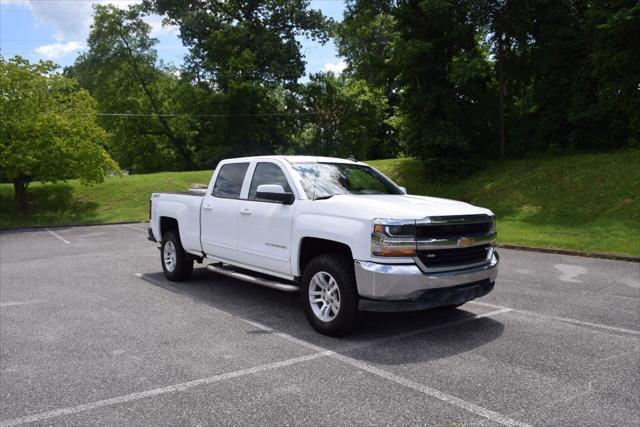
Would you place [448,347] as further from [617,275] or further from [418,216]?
[617,275]

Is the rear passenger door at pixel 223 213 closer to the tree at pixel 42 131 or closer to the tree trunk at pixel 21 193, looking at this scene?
the tree at pixel 42 131

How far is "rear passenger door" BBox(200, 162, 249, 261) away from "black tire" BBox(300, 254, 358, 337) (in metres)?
1.68

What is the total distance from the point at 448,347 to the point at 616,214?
13.8 meters

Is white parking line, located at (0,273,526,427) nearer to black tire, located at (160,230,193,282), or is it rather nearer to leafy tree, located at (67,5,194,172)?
black tire, located at (160,230,193,282)

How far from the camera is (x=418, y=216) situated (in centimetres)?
533

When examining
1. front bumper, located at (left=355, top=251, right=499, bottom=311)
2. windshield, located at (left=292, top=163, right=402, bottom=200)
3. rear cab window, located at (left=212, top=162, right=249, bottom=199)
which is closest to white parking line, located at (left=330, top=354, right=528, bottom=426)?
front bumper, located at (left=355, top=251, right=499, bottom=311)

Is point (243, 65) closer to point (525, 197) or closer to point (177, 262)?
point (525, 197)

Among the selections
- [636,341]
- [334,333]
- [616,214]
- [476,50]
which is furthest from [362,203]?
[476,50]

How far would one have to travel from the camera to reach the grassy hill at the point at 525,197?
15.0 metres

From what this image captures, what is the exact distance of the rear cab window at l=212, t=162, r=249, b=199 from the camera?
738cm

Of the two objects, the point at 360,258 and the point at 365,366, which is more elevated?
the point at 360,258

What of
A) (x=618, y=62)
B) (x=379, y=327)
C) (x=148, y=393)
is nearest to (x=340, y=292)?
(x=379, y=327)

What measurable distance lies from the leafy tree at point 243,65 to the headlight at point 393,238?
3640 cm

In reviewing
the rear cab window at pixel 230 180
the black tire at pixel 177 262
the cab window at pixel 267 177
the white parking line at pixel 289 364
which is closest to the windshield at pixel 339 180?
the cab window at pixel 267 177
